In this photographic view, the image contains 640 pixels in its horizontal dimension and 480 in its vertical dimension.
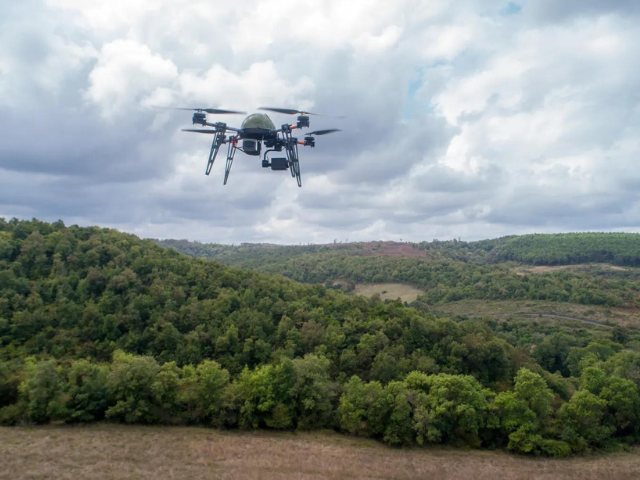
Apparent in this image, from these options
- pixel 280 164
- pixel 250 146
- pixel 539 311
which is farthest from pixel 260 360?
pixel 539 311

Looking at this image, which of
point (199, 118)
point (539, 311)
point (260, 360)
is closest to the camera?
point (199, 118)

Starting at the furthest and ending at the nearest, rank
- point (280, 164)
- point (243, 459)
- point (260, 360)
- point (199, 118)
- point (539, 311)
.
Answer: point (539, 311)
point (260, 360)
point (243, 459)
point (280, 164)
point (199, 118)

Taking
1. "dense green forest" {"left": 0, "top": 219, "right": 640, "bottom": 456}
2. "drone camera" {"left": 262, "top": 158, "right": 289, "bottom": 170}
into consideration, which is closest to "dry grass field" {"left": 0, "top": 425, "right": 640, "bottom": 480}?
"dense green forest" {"left": 0, "top": 219, "right": 640, "bottom": 456}

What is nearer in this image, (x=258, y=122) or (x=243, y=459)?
(x=258, y=122)

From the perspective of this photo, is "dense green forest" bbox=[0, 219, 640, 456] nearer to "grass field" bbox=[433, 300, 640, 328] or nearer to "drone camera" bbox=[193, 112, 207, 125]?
"grass field" bbox=[433, 300, 640, 328]

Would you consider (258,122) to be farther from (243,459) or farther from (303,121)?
(243,459)

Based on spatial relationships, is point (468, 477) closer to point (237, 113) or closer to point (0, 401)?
point (237, 113)

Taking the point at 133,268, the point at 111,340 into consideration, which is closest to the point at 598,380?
the point at 111,340
